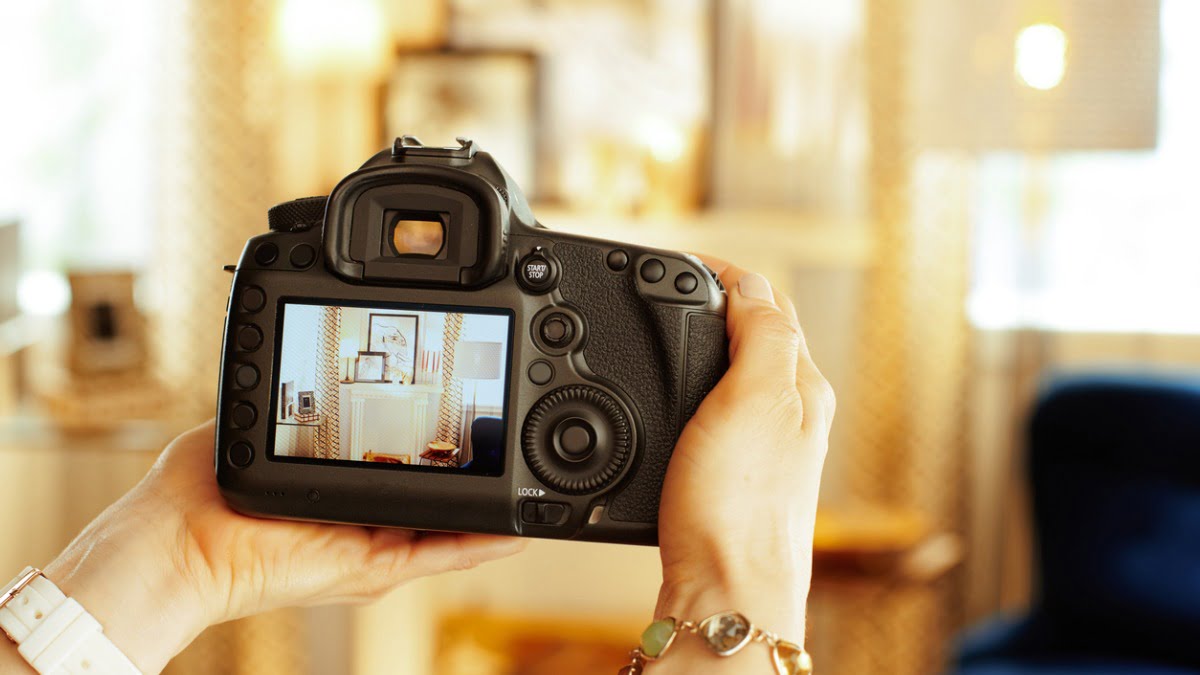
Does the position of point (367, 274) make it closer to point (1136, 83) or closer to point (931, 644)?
point (1136, 83)

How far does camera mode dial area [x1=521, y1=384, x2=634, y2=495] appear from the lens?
0.76 m

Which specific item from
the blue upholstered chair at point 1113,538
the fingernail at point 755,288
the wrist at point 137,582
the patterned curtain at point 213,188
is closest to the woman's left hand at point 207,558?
the wrist at point 137,582

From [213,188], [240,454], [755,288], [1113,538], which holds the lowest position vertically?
[1113,538]

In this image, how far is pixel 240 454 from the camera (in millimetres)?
770

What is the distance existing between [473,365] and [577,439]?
0.08 m

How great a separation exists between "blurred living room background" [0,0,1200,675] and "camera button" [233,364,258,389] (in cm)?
155

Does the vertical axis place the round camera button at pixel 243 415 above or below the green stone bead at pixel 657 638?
above

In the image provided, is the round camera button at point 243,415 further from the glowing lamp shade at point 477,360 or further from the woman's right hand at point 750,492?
the woman's right hand at point 750,492

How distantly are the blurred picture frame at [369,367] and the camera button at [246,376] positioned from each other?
2.8 inches

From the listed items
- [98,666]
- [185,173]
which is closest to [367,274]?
[98,666]

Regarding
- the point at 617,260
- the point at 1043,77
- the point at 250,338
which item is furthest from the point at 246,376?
the point at 1043,77

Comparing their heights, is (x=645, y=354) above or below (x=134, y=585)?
above

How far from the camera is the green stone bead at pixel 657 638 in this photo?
662 mm

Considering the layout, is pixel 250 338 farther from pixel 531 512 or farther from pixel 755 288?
pixel 755 288
